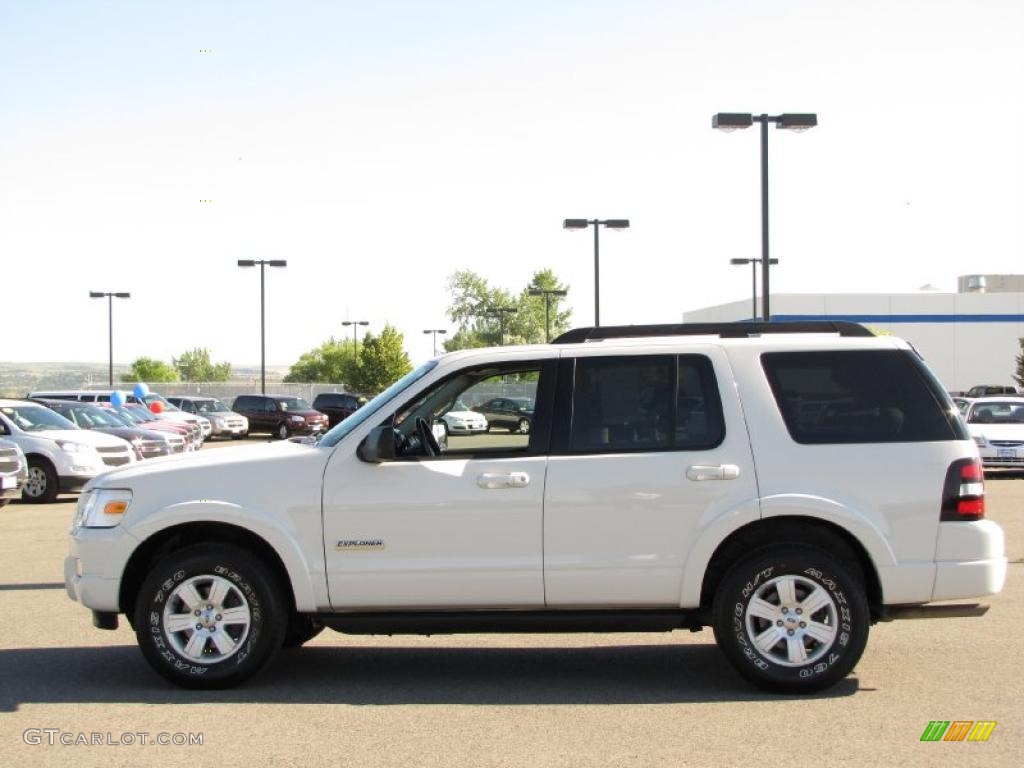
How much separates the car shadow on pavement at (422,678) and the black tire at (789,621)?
0.16m

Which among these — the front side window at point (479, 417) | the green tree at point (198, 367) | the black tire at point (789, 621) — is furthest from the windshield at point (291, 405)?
the green tree at point (198, 367)

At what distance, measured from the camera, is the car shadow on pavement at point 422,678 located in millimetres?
6996

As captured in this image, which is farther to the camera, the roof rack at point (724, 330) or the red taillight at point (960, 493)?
the roof rack at point (724, 330)

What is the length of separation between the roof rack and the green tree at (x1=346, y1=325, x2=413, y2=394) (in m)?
80.1

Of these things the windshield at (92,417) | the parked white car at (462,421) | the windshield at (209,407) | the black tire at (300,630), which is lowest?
the black tire at (300,630)

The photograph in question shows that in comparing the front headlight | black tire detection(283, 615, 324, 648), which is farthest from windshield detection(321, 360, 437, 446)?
the front headlight

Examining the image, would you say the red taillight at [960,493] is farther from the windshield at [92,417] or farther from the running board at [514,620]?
the windshield at [92,417]

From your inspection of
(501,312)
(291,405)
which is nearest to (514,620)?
(291,405)

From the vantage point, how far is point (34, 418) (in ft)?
70.8

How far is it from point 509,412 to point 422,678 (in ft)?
5.53

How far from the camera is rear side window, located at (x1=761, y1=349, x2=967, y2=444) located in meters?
7.10

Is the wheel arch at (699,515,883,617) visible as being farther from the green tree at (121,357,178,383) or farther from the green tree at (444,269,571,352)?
the green tree at (121,357,178,383)

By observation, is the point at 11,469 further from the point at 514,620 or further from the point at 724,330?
the point at 724,330

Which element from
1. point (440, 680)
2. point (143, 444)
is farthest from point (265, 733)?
point (143, 444)
